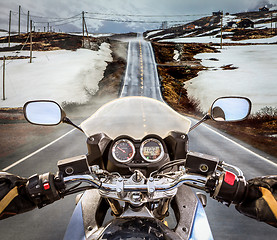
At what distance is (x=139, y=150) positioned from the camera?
1549 millimetres

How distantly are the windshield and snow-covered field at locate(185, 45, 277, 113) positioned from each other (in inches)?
405

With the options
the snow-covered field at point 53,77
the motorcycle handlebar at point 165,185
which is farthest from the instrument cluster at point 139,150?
the snow-covered field at point 53,77

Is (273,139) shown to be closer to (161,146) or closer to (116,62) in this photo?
(161,146)

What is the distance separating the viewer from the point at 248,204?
110 centimetres

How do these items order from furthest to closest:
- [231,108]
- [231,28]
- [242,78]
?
[231,28] < [242,78] < [231,108]

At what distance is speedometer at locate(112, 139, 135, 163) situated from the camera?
1511mm

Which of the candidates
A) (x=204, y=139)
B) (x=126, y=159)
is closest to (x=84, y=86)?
(x=204, y=139)

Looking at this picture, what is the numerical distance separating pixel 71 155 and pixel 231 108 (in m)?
5.05

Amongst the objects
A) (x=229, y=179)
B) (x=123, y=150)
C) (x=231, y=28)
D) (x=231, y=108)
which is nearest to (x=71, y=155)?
(x=123, y=150)

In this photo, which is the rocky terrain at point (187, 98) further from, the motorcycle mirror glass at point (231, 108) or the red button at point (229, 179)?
the red button at point (229, 179)

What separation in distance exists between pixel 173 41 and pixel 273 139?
2032 centimetres

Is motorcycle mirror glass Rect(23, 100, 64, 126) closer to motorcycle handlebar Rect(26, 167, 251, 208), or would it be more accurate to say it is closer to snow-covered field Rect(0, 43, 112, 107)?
motorcycle handlebar Rect(26, 167, 251, 208)

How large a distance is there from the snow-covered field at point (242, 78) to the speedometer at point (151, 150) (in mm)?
10693

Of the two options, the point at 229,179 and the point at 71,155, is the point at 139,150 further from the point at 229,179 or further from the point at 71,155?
the point at 71,155
